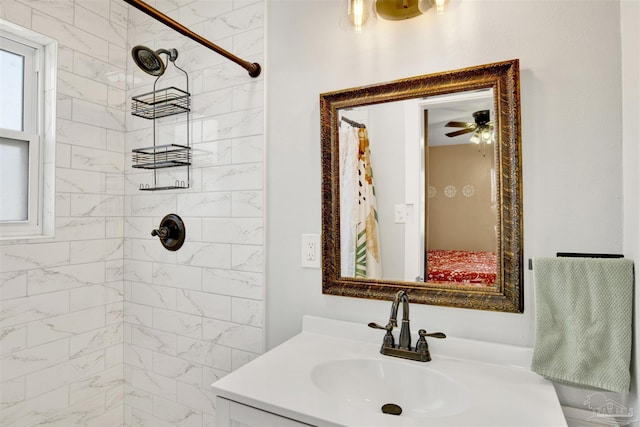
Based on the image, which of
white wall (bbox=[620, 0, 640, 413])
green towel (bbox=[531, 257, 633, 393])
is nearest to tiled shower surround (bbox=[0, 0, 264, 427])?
green towel (bbox=[531, 257, 633, 393])

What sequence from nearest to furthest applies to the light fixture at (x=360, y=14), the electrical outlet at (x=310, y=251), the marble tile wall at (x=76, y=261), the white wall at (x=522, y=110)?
1. the white wall at (x=522, y=110)
2. the light fixture at (x=360, y=14)
3. the electrical outlet at (x=310, y=251)
4. the marble tile wall at (x=76, y=261)

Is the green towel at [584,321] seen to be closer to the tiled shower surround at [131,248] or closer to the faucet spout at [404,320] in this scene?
the faucet spout at [404,320]

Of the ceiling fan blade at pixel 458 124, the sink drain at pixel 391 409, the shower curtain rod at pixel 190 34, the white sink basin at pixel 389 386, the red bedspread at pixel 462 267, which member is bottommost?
the sink drain at pixel 391 409

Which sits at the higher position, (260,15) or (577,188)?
(260,15)

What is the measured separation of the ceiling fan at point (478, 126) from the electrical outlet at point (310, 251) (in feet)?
2.01

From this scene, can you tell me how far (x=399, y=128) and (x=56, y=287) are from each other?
1.65 meters

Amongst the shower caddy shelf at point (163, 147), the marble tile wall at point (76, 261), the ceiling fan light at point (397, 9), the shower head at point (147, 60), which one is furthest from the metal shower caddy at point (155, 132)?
the ceiling fan light at point (397, 9)

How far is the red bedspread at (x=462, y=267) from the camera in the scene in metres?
1.13

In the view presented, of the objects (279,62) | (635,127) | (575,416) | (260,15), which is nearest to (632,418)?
(575,416)

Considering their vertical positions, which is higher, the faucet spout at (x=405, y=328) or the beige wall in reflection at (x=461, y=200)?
the beige wall in reflection at (x=461, y=200)

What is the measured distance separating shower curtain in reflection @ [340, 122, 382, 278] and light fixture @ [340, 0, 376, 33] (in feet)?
1.16

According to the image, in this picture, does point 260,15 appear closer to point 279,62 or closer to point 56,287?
point 279,62

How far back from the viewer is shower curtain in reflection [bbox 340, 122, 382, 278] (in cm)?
131

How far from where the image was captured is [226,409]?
0.96 m
